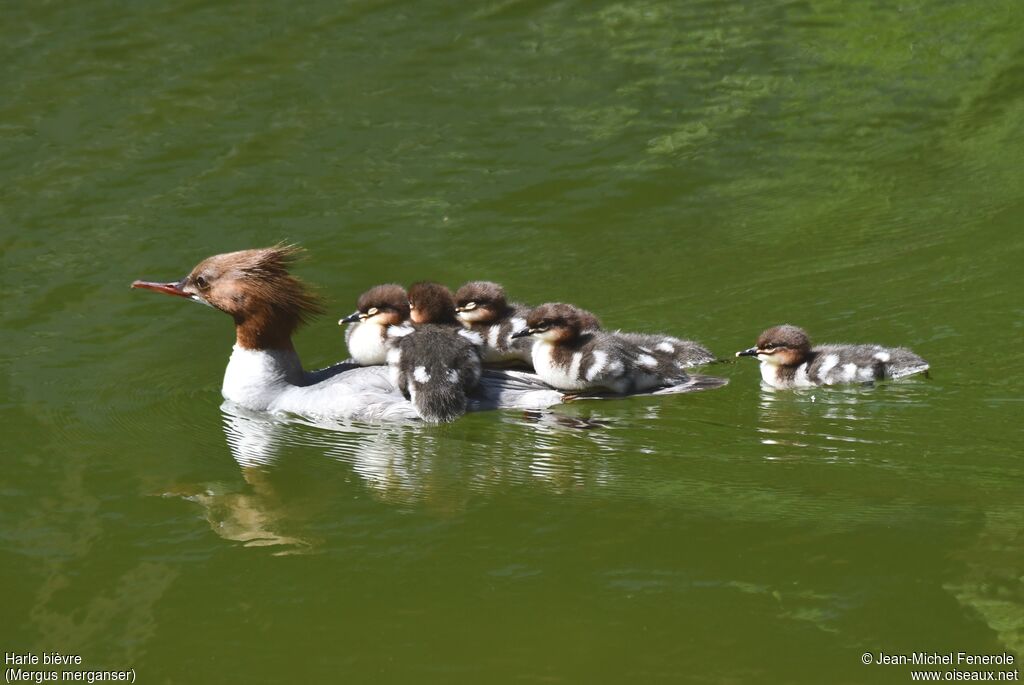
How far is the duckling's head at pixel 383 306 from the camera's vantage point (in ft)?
23.8

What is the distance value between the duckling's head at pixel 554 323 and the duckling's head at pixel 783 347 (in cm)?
81

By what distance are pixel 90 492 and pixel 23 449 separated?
0.73m

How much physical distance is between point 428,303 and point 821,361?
1.95 metres

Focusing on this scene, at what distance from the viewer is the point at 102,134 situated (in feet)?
36.3

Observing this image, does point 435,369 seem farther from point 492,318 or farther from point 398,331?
point 492,318

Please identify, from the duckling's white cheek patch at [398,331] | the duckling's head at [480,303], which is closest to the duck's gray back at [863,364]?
the duckling's head at [480,303]

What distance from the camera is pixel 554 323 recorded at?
704 cm

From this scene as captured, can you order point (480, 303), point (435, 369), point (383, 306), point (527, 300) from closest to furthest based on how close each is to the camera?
point (435, 369) < point (383, 306) < point (480, 303) < point (527, 300)

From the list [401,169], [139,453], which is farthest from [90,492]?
[401,169]

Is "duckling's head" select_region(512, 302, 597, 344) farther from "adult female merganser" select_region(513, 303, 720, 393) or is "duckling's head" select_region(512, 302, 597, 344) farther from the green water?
the green water

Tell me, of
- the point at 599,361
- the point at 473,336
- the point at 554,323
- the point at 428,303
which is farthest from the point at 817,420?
the point at 428,303

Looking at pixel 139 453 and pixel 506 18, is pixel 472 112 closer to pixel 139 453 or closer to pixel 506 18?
pixel 506 18

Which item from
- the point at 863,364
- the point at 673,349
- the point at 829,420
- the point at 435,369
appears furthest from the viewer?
the point at 673,349

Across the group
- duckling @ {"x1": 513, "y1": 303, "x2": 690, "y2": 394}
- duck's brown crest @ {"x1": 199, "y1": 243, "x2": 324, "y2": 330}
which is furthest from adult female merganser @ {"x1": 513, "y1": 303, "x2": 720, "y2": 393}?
duck's brown crest @ {"x1": 199, "y1": 243, "x2": 324, "y2": 330}
